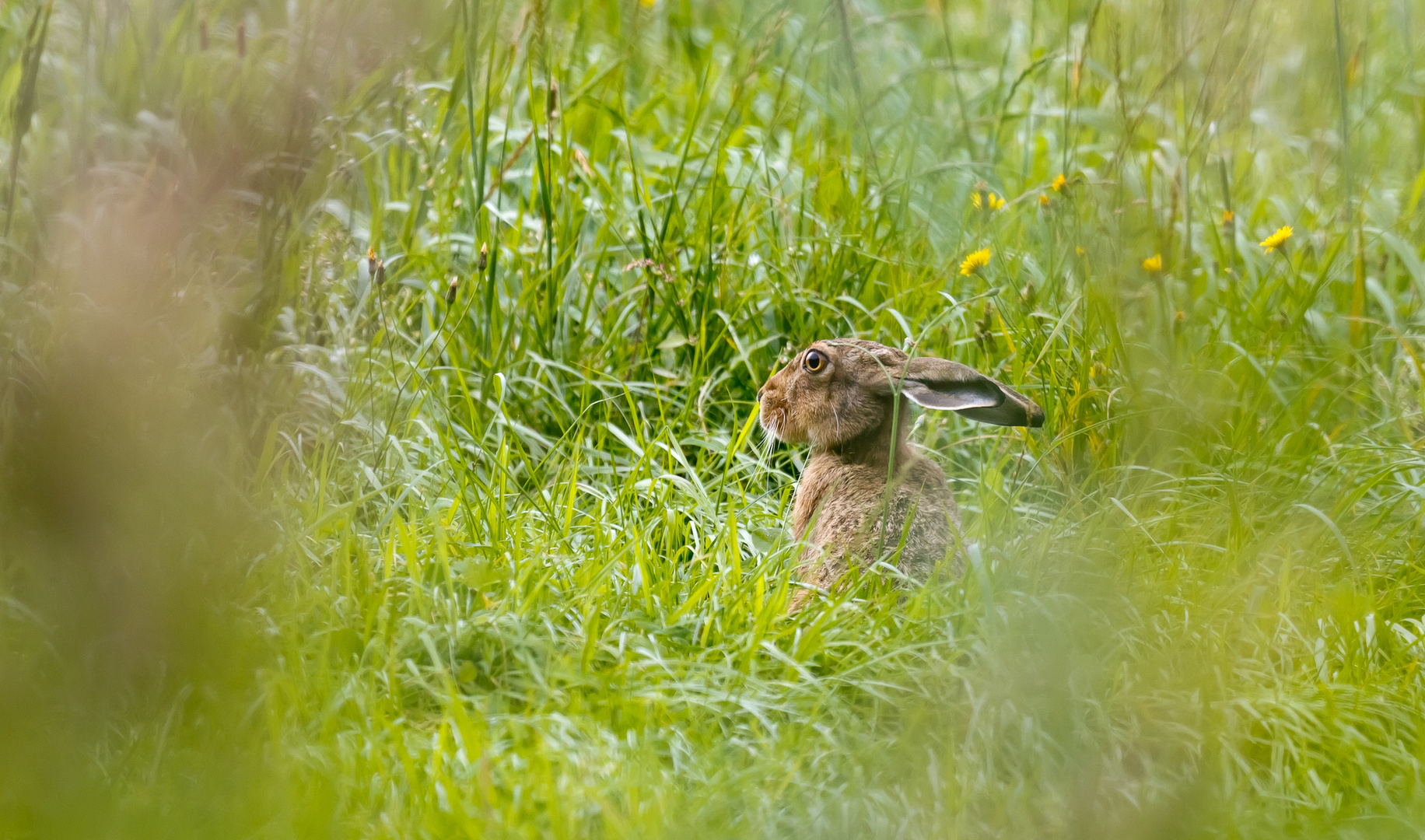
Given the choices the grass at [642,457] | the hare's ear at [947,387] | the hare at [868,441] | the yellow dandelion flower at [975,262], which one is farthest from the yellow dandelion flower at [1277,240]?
the hare's ear at [947,387]

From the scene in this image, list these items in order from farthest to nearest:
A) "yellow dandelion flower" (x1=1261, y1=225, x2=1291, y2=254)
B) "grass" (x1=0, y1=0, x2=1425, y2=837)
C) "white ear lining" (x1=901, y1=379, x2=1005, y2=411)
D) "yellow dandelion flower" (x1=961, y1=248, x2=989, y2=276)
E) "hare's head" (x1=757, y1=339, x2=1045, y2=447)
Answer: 1. "yellow dandelion flower" (x1=1261, y1=225, x2=1291, y2=254)
2. "yellow dandelion flower" (x1=961, y1=248, x2=989, y2=276)
3. "hare's head" (x1=757, y1=339, x2=1045, y2=447)
4. "white ear lining" (x1=901, y1=379, x2=1005, y2=411)
5. "grass" (x1=0, y1=0, x2=1425, y2=837)

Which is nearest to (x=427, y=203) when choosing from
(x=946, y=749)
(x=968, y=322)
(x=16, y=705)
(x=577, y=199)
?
(x=577, y=199)

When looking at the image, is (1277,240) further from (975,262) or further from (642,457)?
(642,457)

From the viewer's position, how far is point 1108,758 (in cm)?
246

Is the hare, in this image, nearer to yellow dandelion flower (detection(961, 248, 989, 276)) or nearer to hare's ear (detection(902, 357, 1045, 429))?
hare's ear (detection(902, 357, 1045, 429))

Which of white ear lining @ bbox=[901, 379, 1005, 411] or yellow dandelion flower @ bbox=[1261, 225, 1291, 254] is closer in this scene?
white ear lining @ bbox=[901, 379, 1005, 411]

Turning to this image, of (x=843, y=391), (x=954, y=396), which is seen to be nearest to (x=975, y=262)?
(x=843, y=391)

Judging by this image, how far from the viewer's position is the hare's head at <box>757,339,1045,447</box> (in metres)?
3.48

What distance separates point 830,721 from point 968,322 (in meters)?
2.03

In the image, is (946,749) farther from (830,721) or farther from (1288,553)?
(1288,553)

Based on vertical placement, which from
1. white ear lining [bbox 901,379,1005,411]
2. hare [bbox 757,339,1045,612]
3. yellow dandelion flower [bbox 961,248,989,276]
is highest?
yellow dandelion flower [bbox 961,248,989,276]

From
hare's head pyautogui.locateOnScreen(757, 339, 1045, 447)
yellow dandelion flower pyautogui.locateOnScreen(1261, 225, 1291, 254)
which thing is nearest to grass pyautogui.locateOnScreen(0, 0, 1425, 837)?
yellow dandelion flower pyautogui.locateOnScreen(1261, 225, 1291, 254)

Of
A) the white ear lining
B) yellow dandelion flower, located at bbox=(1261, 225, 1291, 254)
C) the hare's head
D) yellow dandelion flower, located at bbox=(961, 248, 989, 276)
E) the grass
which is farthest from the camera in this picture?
yellow dandelion flower, located at bbox=(1261, 225, 1291, 254)

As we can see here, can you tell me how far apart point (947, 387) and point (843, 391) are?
15.6 inches
